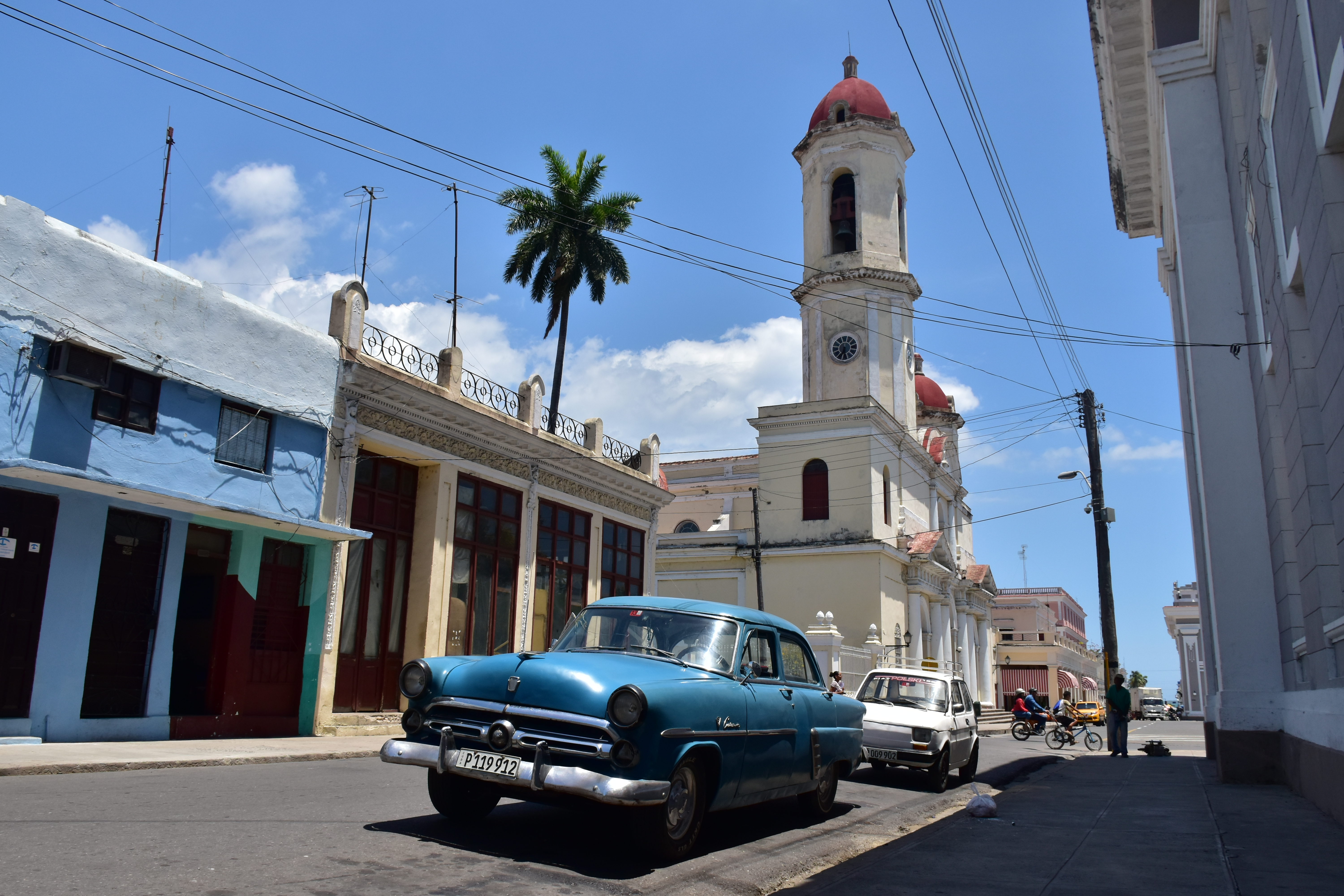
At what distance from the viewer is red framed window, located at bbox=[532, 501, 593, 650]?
2061cm

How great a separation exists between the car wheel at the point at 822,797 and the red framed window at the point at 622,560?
14.3 metres

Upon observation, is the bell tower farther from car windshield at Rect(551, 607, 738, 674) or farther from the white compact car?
car windshield at Rect(551, 607, 738, 674)

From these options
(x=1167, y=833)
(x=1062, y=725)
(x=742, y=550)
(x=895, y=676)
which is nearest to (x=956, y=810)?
(x=1167, y=833)

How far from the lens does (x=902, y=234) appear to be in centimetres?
3856

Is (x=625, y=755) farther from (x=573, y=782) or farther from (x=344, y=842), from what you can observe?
(x=344, y=842)

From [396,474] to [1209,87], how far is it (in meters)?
14.2

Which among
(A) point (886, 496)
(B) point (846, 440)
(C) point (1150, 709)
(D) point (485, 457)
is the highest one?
(B) point (846, 440)

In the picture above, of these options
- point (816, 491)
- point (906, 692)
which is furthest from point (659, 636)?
point (816, 491)

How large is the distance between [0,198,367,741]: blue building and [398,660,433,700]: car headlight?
277 inches

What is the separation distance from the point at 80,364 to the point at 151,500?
188 centimetres

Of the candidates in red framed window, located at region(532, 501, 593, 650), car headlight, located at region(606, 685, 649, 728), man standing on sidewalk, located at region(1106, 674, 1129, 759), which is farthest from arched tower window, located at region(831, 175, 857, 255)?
car headlight, located at region(606, 685, 649, 728)

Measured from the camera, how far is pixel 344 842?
5820 millimetres

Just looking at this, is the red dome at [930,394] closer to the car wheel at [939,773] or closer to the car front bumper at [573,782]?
the car wheel at [939,773]

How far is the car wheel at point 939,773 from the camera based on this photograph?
12016 millimetres
